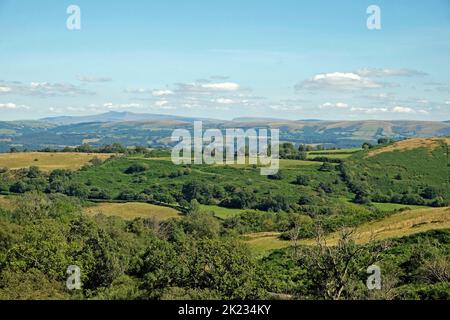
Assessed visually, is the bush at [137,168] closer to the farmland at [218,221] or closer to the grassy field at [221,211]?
the farmland at [218,221]

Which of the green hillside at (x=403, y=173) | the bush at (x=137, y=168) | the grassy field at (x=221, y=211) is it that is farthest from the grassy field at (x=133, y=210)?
the green hillside at (x=403, y=173)

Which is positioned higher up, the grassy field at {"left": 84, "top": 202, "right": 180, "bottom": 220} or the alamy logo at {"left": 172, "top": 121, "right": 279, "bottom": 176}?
the alamy logo at {"left": 172, "top": 121, "right": 279, "bottom": 176}

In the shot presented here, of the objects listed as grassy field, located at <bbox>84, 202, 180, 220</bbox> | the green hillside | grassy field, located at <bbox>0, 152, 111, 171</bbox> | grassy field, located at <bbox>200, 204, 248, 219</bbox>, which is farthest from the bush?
the green hillside

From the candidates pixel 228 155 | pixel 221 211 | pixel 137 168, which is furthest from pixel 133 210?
pixel 228 155

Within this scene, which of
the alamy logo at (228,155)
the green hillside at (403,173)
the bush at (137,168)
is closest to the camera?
the green hillside at (403,173)

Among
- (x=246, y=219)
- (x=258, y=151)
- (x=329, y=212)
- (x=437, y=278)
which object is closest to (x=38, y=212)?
(x=246, y=219)

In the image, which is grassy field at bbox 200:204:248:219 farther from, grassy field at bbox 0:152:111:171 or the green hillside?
grassy field at bbox 0:152:111:171
